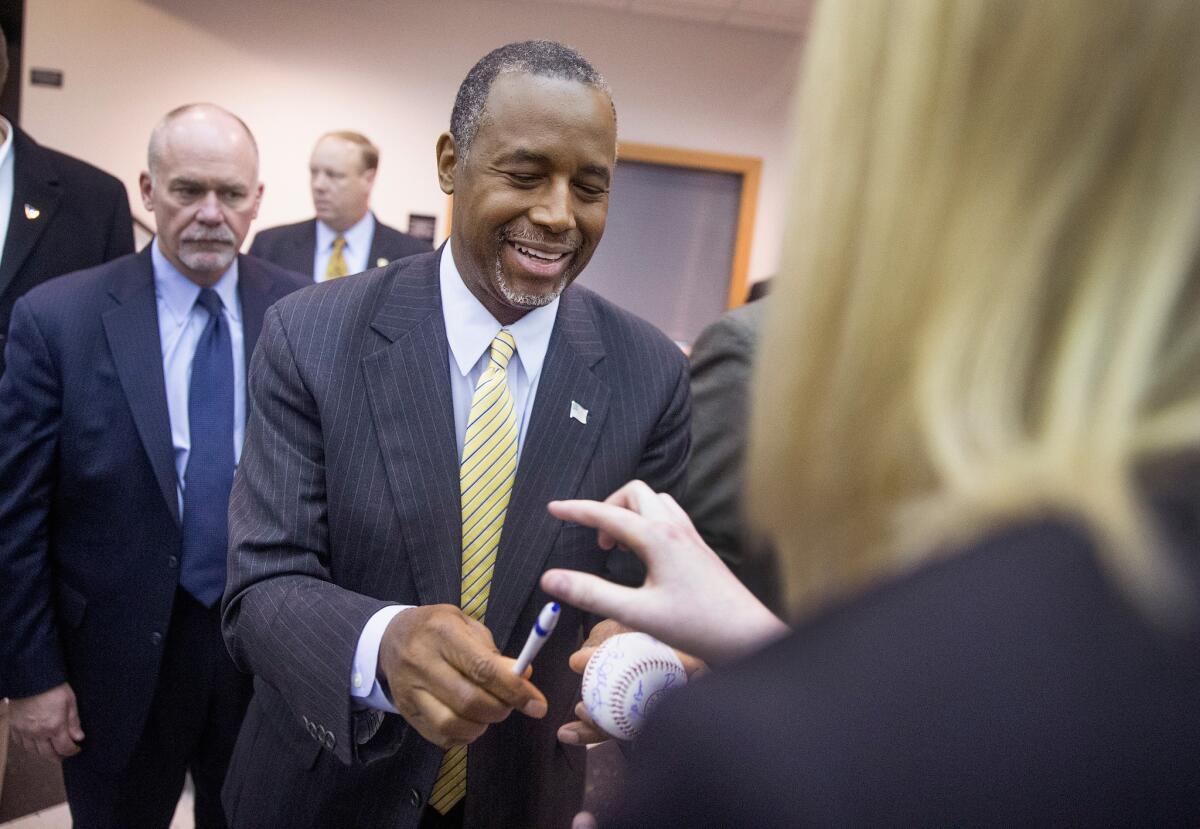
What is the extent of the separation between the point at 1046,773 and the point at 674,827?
Answer: 18cm

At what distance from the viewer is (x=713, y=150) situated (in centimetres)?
654

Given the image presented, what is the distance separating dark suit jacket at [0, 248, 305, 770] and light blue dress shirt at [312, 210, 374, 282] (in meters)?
2.38

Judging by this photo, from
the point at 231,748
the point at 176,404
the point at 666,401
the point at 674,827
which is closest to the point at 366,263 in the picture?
the point at 176,404

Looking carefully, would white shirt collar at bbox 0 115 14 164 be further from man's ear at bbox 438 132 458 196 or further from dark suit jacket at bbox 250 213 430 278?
man's ear at bbox 438 132 458 196

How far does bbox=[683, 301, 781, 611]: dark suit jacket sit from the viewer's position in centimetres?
162

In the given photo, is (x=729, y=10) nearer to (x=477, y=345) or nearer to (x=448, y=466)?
(x=477, y=345)

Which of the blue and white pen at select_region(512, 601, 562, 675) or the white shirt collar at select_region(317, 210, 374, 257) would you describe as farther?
the white shirt collar at select_region(317, 210, 374, 257)

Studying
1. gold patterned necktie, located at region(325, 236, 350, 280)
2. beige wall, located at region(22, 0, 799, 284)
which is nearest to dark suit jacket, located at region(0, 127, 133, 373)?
gold patterned necktie, located at region(325, 236, 350, 280)

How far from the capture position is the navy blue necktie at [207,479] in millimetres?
1963

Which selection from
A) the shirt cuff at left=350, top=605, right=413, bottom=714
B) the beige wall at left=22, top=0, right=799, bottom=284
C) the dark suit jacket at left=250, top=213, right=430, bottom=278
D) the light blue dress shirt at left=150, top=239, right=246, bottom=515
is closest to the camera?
the shirt cuff at left=350, top=605, right=413, bottom=714

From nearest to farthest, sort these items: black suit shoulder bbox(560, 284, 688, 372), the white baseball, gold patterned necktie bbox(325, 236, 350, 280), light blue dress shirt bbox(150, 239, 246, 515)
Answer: the white baseball, black suit shoulder bbox(560, 284, 688, 372), light blue dress shirt bbox(150, 239, 246, 515), gold patterned necktie bbox(325, 236, 350, 280)

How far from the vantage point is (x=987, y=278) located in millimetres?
485

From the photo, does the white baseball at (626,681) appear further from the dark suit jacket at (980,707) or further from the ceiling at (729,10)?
the ceiling at (729,10)

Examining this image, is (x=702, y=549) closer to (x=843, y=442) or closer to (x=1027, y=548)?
(x=843, y=442)
